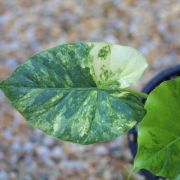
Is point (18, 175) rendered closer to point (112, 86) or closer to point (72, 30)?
point (72, 30)

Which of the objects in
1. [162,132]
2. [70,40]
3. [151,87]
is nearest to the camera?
[162,132]

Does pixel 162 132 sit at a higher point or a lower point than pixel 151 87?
higher

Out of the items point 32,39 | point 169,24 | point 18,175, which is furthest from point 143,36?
point 18,175

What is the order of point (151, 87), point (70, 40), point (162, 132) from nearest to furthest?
point (162, 132)
point (151, 87)
point (70, 40)

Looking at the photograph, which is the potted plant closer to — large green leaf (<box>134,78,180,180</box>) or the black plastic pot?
large green leaf (<box>134,78,180,180</box>)

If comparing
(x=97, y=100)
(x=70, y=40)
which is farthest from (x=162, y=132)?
(x=70, y=40)

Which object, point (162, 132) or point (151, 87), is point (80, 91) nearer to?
point (162, 132)

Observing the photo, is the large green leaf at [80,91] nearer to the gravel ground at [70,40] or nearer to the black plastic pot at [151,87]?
the black plastic pot at [151,87]

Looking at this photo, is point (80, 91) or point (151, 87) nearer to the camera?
point (80, 91)
